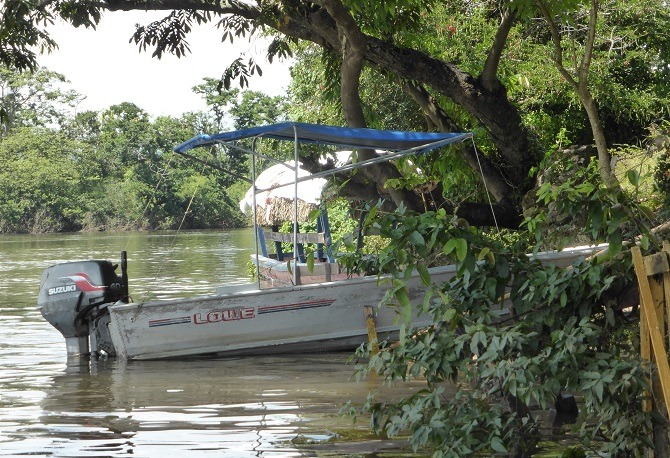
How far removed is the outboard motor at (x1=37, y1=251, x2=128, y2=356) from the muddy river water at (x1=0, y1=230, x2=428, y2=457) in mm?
256

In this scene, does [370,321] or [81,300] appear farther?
[81,300]

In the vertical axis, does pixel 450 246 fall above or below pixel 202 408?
above

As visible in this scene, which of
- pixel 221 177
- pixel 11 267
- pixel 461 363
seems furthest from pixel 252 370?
pixel 221 177

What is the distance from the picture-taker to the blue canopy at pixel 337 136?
10.3 metres

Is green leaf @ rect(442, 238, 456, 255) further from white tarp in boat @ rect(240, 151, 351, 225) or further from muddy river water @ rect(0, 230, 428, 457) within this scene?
white tarp in boat @ rect(240, 151, 351, 225)

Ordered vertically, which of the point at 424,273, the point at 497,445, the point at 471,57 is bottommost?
the point at 497,445

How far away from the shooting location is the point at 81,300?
1130cm

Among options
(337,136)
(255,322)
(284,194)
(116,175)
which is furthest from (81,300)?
(116,175)

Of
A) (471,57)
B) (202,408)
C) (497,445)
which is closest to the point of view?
(497,445)

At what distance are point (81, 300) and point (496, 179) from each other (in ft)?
16.8

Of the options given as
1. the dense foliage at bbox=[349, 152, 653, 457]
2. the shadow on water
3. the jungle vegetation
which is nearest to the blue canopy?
the jungle vegetation

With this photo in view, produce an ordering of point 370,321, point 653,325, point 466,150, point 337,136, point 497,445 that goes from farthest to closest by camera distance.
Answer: point 466,150
point 370,321
point 337,136
point 497,445
point 653,325

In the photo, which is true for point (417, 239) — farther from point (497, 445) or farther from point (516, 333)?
point (497, 445)

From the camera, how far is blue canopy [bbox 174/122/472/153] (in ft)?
34.0
